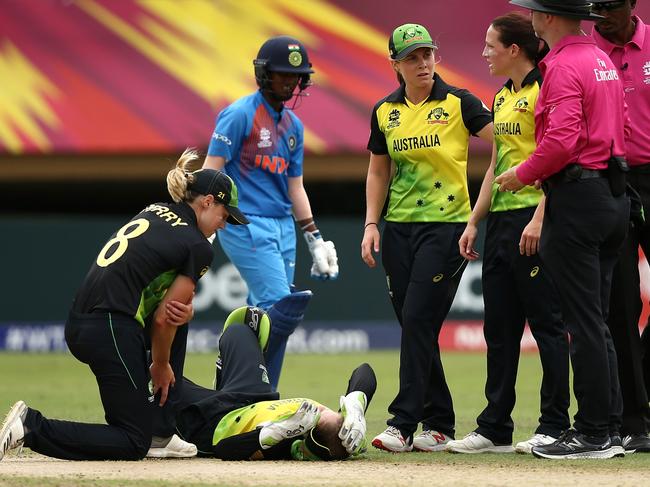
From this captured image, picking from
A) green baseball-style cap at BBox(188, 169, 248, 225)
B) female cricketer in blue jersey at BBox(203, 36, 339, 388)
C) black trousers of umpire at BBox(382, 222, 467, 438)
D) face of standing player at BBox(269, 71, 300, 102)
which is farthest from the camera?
face of standing player at BBox(269, 71, 300, 102)

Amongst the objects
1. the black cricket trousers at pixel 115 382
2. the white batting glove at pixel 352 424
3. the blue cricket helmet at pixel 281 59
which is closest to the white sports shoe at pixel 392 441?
the white batting glove at pixel 352 424

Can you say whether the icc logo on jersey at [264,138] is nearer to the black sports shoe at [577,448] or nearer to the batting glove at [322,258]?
the batting glove at [322,258]

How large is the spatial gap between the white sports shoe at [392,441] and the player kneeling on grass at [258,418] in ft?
1.20

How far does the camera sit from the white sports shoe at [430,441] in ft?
22.1

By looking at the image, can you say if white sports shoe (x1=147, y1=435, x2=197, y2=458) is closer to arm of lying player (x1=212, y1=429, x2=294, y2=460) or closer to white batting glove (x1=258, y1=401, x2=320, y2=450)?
arm of lying player (x1=212, y1=429, x2=294, y2=460)

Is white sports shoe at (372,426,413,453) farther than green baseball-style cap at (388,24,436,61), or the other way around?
green baseball-style cap at (388,24,436,61)

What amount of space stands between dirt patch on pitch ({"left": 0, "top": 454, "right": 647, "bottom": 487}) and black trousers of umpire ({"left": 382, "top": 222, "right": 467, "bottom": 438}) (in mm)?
640

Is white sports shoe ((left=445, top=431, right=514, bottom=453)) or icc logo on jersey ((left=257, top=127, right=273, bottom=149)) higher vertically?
icc logo on jersey ((left=257, top=127, right=273, bottom=149))

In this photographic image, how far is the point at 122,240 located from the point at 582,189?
223 cm

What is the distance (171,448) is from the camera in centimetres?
629

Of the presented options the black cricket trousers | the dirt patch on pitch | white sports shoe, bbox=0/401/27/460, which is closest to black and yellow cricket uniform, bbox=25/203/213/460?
the black cricket trousers

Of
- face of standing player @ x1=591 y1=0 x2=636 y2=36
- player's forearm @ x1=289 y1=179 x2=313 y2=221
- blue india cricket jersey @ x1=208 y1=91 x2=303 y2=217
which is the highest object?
face of standing player @ x1=591 y1=0 x2=636 y2=36

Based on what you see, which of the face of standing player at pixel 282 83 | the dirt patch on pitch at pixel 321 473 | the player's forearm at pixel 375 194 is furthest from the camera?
the face of standing player at pixel 282 83

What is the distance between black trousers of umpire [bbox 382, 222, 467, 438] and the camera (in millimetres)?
6633
